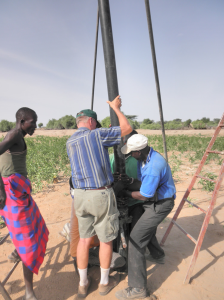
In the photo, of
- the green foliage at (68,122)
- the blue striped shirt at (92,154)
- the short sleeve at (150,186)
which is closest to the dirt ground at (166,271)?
the short sleeve at (150,186)

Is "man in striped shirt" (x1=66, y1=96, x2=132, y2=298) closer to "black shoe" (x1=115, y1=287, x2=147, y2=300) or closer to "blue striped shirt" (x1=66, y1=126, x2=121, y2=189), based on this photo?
"blue striped shirt" (x1=66, y1=126, x2=121, y2=189)

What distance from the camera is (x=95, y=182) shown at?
75.0 inches

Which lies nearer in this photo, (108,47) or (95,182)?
(95,182)


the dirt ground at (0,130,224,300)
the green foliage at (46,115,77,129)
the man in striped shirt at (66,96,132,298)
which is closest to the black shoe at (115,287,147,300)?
the dirt ground at (0,130,224,300)

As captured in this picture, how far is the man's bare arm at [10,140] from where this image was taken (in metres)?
1.70

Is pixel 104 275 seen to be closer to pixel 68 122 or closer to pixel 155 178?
Answer: pixel 155 178

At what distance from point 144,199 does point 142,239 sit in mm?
474

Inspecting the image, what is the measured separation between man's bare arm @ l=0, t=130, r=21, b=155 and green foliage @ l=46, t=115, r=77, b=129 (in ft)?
161

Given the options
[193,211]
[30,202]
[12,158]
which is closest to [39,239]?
[30,202]

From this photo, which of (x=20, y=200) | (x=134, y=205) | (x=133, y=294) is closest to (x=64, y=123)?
(x=134, y=205)

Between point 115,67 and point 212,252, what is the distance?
9.61ft

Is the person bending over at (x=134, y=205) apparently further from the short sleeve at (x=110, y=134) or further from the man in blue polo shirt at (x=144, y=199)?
the short sleeve at (x=110, y=134)

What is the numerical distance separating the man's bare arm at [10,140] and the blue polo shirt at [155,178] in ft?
4.30

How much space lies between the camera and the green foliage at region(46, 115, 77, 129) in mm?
50844
